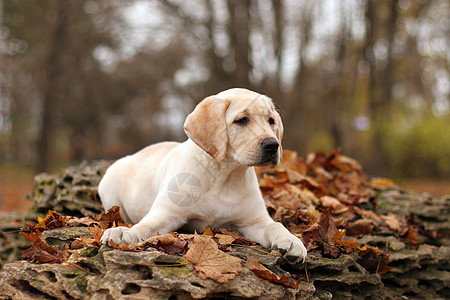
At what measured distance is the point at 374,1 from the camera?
10.8 meters

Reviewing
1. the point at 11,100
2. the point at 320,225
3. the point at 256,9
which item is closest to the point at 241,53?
the point at 256,9

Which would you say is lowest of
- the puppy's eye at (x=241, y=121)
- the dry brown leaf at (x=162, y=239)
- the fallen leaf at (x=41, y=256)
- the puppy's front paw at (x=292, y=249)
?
the fallen leaf at (x=41, y=256)

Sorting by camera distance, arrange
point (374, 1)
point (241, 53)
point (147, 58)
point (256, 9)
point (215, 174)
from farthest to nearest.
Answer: point (147, 58)
point (374, 1)
point (256, 9)
point (241, 53)
point (215, 174)

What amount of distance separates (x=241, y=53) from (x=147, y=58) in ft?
45.8

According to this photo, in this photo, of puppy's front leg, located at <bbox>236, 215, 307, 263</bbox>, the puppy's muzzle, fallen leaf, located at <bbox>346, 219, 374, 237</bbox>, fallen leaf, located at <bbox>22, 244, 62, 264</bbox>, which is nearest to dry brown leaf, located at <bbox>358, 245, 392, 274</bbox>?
fallen leaf, located at <bbox>346, 219, 374, 237</bbox>

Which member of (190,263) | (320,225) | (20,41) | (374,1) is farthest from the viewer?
(20,41)

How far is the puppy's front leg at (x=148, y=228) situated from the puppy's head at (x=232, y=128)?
595 millimetres

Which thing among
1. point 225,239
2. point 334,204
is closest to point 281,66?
point 334,204

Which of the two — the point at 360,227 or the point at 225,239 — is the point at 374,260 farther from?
the point at 225,239

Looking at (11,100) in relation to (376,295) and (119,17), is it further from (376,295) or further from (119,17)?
(376,295)

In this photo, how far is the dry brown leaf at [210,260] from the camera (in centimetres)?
257

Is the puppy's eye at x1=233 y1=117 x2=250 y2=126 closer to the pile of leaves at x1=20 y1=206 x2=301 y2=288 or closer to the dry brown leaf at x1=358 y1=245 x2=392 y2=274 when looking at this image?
the pile of leaves at x1=20 y1=206 x2=301 y2=288

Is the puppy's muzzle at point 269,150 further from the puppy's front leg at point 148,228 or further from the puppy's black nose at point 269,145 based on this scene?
the puppy's front leg at point 148,228

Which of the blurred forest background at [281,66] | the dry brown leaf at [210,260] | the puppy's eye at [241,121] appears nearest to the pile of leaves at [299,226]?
the dry brown leaf at [210,260]
